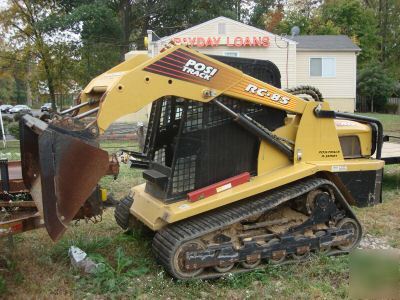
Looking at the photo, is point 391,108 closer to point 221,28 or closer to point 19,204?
point 221,28

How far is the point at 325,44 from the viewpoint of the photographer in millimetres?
29812

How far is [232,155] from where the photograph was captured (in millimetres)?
5395

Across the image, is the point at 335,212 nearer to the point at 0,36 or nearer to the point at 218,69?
the point at 218,69

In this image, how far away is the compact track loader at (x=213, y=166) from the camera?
437 centimetres

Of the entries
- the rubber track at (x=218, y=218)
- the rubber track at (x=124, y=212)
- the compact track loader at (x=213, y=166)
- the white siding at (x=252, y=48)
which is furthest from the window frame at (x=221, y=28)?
the rubber track at (x=218, y=218)

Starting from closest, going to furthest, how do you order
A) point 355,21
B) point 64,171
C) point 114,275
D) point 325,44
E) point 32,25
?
point 64,171
point 114,275
point 325,44
point 32,25
point 355,21

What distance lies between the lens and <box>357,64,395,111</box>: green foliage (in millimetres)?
35562

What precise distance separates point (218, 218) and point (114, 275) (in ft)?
3.72

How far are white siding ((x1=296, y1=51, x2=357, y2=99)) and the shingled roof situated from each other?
0.28 metres

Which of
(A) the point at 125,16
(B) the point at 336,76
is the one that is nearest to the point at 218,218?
(B) the point at 336,76

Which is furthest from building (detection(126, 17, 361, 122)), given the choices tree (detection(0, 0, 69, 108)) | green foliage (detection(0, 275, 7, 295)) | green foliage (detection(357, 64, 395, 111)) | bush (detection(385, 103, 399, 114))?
green foliage (detection(0, 275, 7, 295))

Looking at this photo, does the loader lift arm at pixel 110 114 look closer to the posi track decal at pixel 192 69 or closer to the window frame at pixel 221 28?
the posi track decal at pixel 192 69

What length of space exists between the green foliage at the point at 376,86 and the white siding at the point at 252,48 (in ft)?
36.3

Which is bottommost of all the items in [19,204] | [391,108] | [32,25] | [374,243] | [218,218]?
[391,108]
